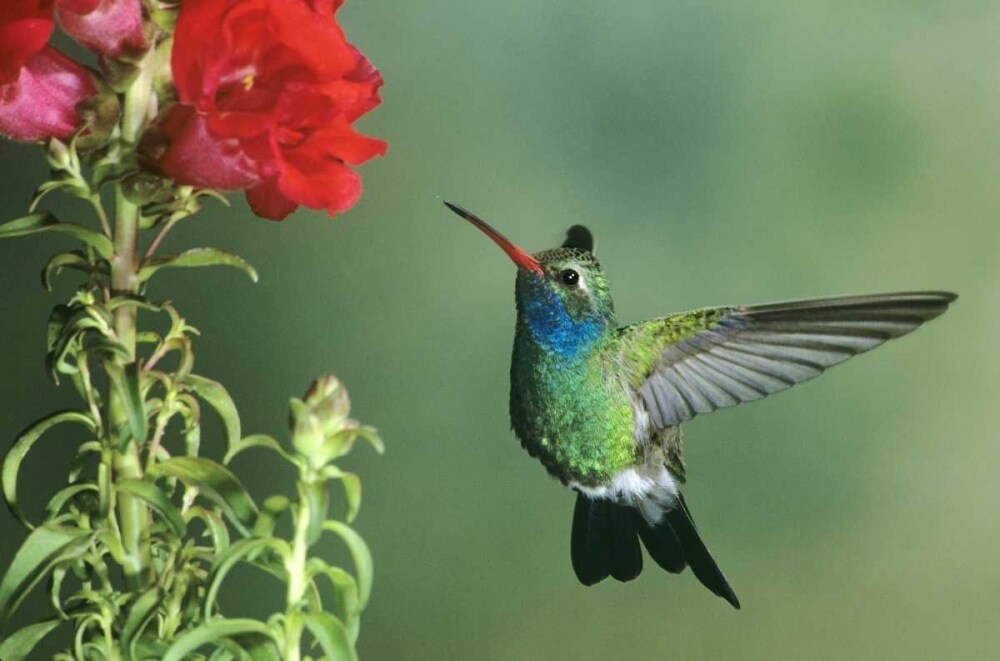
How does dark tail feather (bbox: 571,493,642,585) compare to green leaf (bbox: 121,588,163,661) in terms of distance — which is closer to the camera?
green leaf (bbox: 121,588,163,661)

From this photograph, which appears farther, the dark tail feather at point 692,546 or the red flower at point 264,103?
the dark tail feather at point 692,546

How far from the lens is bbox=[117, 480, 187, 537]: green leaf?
29.4 inches

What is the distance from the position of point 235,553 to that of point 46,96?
34 centimetres

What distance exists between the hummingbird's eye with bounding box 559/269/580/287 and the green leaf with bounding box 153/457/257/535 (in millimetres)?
585

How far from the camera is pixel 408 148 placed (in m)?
1.73

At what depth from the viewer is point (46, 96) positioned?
30.9 inches

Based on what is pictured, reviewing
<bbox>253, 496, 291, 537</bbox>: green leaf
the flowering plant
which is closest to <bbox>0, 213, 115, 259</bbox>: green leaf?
the flowering plant

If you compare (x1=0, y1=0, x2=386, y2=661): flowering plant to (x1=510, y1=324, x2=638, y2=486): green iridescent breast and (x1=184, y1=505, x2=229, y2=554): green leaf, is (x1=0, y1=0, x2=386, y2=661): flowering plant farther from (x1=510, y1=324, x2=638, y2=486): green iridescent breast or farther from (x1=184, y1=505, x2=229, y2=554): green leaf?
(x1=510, y1=324, x2=638, y2=486): green iridescent breast

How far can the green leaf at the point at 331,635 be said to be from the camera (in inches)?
26.9

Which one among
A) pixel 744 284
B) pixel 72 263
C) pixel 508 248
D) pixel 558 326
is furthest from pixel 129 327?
pixel 744 284

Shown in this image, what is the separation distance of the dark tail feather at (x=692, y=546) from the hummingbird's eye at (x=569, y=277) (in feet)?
1.01

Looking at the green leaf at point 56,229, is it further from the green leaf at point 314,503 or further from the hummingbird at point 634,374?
the hummingbird at point 634,374

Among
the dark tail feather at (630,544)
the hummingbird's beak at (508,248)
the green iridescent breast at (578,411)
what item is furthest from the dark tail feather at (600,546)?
the hummingbird's beak at (508,248)

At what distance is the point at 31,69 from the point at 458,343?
3.21ft
